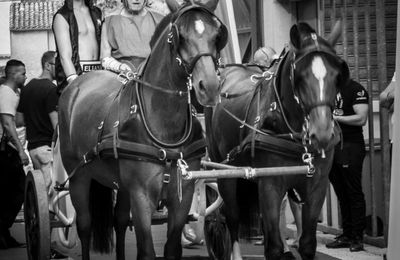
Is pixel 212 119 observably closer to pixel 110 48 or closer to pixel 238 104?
pixel 238 104

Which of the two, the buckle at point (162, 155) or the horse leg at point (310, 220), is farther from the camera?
the horse leg at point (310, 220)

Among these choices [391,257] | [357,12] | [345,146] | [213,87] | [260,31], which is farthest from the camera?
[260,31]

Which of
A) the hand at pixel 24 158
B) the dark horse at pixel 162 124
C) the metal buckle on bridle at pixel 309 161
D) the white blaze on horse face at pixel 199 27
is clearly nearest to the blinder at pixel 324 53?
the metal buckle on bridle at pixel 309 161

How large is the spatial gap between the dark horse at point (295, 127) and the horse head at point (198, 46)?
916 millimetres

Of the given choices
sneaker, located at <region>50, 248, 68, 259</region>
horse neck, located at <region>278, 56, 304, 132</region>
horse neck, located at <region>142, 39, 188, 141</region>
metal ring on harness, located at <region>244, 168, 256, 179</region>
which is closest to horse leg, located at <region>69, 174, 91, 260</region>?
horse neck, located at <region>142, 39, 188, 141</region>

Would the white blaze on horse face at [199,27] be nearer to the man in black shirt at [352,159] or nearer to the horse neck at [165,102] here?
the horse neck at [165,102]

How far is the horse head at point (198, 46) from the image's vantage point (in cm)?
742

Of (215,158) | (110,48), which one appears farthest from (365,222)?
(110,48)

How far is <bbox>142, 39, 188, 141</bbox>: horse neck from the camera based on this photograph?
7969mm

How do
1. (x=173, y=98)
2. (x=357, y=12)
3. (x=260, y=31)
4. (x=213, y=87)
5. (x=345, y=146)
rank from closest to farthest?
1. (x=213, y=87)
2. (x=173, y=98)
3. (x=345, y=146)
4. (x=357, y=12)
5. (x=260, y=31)

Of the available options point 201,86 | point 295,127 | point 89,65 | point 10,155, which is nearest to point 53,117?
point 10,155

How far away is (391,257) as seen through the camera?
4.48 metres

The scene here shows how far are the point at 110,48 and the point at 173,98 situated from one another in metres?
1.81

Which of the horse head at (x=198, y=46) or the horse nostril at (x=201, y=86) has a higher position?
the horse head at (x=198, y=46)
